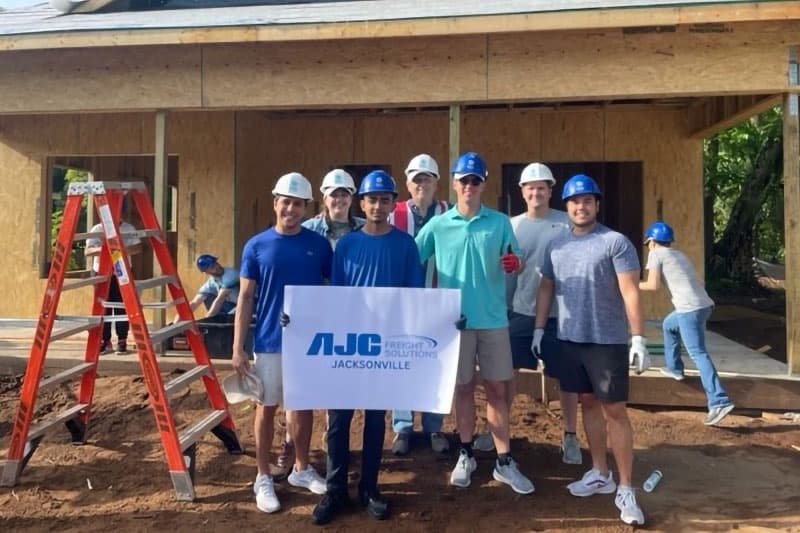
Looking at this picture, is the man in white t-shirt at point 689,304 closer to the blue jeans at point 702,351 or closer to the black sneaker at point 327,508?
the blue jeans at point 702,351

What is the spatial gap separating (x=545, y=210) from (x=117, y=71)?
16.4ft

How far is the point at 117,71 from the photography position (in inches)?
275

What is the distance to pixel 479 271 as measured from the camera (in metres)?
3.93

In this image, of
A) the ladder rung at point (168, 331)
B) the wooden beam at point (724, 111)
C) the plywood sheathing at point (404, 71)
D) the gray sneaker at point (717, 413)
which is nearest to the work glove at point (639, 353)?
the gray sneaker at point (717, 413)

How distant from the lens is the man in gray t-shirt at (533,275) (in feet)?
14.6

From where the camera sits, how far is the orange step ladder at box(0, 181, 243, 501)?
12.9ft

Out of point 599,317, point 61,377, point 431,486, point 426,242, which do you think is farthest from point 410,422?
point 61,377

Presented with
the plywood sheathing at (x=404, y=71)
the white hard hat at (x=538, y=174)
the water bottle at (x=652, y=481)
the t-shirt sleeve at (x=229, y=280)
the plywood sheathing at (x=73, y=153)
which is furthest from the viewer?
the plywood sheathing at (x=73, y=153)

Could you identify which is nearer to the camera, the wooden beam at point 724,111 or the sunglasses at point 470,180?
the sunglasses at point 470,180

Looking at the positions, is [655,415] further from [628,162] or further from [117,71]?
[117,71]

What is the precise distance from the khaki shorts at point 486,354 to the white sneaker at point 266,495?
1284 millimetres

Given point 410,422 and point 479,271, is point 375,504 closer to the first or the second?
point 410,422

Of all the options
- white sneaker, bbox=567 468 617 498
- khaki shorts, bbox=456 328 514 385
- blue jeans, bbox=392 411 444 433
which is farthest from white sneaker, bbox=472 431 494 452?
khaki shorts, bbox=456 328 514 385

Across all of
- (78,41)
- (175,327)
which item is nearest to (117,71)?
(78,41)
